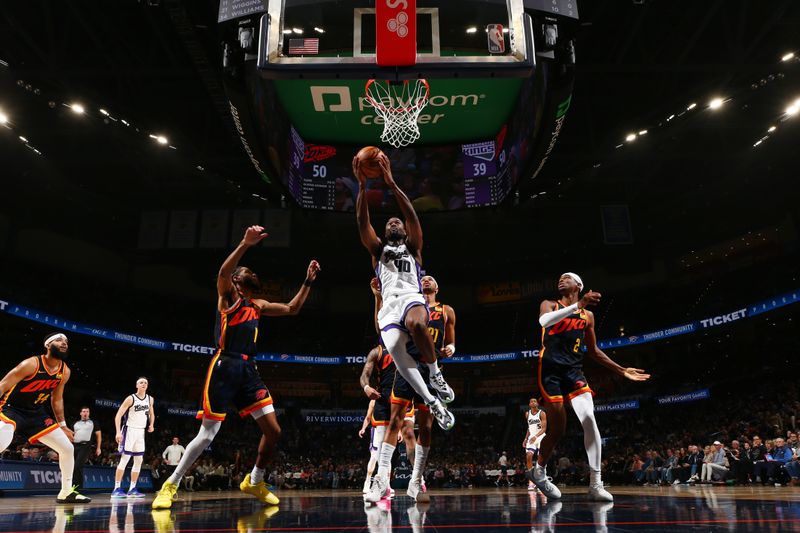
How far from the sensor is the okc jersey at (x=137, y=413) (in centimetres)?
1154

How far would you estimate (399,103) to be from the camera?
10539 mm

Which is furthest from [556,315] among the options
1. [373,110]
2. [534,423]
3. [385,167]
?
[534,423]

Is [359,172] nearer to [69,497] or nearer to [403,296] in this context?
[403,296]

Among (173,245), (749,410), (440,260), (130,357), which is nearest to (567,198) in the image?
(440,260)

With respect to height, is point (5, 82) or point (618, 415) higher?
point (5, 82)

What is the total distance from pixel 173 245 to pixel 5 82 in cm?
766

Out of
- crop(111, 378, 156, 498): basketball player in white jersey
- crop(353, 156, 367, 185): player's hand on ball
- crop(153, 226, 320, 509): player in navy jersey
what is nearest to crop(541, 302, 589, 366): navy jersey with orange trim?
crop(153, 226, 320, 509): player in navy jersey

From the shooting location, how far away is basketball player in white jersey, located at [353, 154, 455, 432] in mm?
4980

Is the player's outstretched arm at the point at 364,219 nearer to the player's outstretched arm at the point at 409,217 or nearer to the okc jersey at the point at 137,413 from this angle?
the player's outstretched arm at the point at 409,217

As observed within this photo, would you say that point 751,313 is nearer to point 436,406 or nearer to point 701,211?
point 701,211

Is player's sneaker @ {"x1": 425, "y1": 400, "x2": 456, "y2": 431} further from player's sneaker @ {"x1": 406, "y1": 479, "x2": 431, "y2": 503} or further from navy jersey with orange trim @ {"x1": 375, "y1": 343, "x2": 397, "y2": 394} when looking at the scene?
navy jersey with orange trim @ {"x1": 375, "y1": 343, "x2": 397, "y2": 394}

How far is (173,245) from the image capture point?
74.5ft

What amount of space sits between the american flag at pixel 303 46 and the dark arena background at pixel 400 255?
24 millimetres

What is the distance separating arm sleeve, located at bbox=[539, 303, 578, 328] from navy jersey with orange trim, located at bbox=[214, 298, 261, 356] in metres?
2.89
